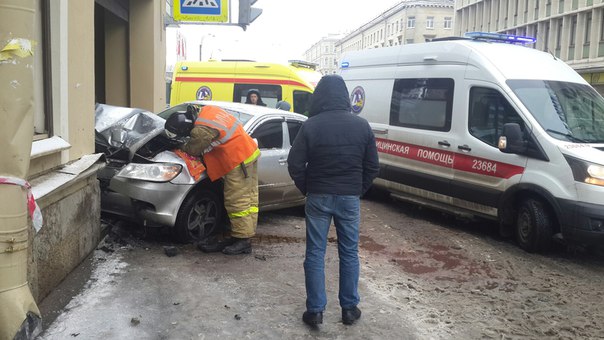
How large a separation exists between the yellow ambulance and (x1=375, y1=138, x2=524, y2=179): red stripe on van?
395 cm

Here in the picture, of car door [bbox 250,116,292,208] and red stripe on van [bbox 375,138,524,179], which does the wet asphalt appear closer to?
car door [bbox 250,116,292,208]

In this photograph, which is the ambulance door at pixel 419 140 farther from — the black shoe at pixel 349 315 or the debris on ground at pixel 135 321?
the debris on ground at pixel 135 321

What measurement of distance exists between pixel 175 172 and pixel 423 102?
156 inches

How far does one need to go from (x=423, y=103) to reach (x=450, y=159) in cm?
103

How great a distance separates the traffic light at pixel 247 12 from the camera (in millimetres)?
10716

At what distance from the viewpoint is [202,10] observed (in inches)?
434

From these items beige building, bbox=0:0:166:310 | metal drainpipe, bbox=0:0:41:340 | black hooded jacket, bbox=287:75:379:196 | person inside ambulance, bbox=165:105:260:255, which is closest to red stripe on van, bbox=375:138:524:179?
person inside ambulance, bbox=165:105:260:255

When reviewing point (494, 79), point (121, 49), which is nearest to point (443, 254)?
point (494, 79)

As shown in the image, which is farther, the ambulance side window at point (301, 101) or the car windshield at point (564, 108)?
the ambulance side window at point (301, 101)

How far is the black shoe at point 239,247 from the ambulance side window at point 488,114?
3.29 m

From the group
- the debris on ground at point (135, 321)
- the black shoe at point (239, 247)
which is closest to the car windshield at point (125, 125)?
the black shoe at point (239, 247)

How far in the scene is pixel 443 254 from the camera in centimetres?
620

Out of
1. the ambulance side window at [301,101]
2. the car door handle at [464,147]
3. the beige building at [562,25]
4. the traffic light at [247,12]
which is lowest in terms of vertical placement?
the car door handle at [464,147]

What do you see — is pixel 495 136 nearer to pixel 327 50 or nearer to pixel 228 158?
pixel 228 158
